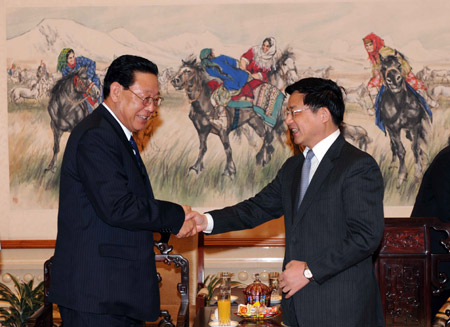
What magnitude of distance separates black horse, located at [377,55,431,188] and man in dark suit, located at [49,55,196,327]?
3405 mm

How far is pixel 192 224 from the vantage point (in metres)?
3.37

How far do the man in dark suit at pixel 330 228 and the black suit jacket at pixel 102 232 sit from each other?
0.67 m

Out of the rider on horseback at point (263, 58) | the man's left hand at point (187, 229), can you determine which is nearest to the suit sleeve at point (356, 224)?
the man's left hand at point (187, 229)

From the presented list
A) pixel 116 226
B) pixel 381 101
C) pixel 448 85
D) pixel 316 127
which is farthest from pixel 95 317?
pixel 448 85

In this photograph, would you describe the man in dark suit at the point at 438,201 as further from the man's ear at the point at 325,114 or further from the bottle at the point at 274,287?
the man's ear at the point at 325,114

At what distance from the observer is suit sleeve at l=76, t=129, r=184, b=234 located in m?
2.69

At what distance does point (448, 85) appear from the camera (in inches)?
225

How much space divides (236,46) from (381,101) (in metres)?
1.45

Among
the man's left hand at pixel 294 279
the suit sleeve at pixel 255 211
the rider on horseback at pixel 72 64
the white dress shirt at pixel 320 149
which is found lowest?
the man's left hand at pixel 294 279

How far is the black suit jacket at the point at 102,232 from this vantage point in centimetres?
269

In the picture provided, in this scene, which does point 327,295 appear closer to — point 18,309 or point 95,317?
point 95,317

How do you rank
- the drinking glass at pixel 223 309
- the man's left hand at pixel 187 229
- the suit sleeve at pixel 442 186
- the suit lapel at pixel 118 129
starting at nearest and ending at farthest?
the suit lapel at pixel 118 129 < the drinking glass at pixel 223 309 < the man's left hand at pixel 187 229 < the suit sleeve at pixel 442 186

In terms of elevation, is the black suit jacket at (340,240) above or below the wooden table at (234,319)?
above

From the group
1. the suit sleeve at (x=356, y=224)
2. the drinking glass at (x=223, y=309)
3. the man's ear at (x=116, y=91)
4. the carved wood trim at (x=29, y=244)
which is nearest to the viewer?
the suit sleeve at (x=356, y=224)
